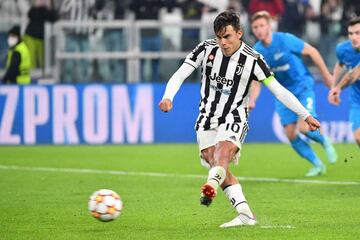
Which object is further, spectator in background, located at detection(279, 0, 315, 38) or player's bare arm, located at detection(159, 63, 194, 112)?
spectator in background, located at detection(279, 0, 315, 38)

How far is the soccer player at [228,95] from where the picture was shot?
9891 mm

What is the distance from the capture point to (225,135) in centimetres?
994

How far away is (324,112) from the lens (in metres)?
21.8

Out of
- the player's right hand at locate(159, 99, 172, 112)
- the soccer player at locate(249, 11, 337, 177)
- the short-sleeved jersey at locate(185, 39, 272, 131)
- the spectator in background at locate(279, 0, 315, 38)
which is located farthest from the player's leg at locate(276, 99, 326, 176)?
the spectator in background at locate(279, 0, 315, 38)

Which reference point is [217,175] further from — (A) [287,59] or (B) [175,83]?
(A) [287,59]

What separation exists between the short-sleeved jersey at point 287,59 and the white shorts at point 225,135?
5.24m

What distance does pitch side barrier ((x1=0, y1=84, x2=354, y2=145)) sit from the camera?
21688 mm

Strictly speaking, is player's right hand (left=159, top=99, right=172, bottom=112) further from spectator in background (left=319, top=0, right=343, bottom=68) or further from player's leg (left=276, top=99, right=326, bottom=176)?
spectator in background (left=319, top=0, right=343, bottom=68)

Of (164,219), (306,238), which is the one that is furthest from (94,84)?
(306,238)

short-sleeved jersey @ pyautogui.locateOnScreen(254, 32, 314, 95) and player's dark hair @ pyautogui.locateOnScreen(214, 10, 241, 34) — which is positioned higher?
player's dark hair @ pyautogui.locateOnScreen(214, 10, 241, 34)

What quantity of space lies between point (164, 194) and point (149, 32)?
10.5 metres

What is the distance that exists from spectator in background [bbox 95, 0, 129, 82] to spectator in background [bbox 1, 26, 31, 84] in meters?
1.63

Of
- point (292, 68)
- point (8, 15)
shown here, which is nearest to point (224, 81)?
point (292, 68)

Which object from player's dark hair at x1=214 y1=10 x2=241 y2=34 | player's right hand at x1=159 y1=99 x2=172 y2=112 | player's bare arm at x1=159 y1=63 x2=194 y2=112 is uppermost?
player's dark hair at x1=214 y1=10 x2=241 y2=34
